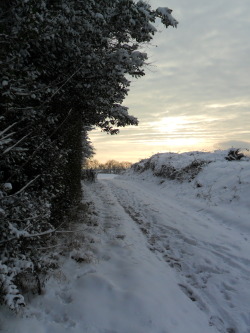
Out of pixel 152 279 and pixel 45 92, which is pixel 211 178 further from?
pixel 45 92

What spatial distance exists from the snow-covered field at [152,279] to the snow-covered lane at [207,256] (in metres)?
0.02

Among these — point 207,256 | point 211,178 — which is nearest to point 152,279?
point 207,256

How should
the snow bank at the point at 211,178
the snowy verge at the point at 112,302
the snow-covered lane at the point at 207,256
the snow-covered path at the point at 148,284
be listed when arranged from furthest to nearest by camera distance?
the snow bank at the point at 211,178, the snow-covered lane at the point at 207,256, the snow-covered path at the point at 148,284, the snowy verge at the point at 112,302

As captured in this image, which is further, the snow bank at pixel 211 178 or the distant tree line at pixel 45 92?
the snow bank at pixel 211 178

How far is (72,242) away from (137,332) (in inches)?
113

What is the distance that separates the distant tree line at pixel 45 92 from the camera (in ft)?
12.4

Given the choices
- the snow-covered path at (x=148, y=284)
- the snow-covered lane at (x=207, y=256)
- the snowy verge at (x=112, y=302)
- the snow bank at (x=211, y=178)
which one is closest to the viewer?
the snowy verge at (x=112, y=302)

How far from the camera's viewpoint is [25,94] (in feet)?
13.1

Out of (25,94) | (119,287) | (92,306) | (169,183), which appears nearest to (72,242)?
(119,287)

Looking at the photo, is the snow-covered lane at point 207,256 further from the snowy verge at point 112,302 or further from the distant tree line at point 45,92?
the distant tree line at point 45,92

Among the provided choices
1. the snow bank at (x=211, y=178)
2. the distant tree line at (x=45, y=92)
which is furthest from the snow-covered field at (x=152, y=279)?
the snow bank at (x=211, y=178)

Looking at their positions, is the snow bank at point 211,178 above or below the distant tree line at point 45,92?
below

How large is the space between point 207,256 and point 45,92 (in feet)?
15.5

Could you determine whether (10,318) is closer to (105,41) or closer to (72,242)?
(72,242)
